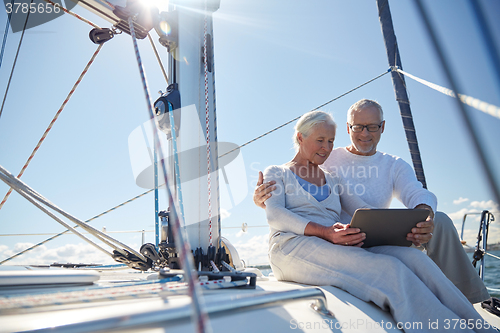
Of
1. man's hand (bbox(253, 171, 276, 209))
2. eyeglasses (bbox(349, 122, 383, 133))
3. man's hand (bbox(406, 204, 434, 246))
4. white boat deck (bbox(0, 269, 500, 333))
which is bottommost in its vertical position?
white boat deck (bbox(0, 269, 500, 333))

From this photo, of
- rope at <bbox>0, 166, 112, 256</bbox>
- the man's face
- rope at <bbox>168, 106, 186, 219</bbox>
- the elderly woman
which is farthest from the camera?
the man's face

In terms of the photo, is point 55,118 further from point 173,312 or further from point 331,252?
point 173,312

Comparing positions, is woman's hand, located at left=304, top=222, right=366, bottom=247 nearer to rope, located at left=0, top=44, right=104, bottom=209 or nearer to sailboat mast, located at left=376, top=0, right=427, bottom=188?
rope, located at left=0, top=44, right=104, bottom=209

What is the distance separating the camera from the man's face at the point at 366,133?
173cm

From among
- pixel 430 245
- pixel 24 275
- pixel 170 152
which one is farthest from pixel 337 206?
pixel 24 275

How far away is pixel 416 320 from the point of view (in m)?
0.81

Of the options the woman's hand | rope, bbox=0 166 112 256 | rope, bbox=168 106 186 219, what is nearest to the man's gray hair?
the woman's hand

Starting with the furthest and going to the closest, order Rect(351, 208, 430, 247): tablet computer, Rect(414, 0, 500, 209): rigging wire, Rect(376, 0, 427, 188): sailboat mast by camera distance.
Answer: Rect(376, 0, 427, 188): sailboat mast, Rect(351, 208, 430, 247): tablet computer, Rect(414, 0, 500, 209): rigging wire

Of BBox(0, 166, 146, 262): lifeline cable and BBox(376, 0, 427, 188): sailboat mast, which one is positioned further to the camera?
BBox(376, 0, 427, 188): sailboat mast

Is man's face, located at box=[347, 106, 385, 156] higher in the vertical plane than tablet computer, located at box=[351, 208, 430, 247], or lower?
higher

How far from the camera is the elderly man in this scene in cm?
139

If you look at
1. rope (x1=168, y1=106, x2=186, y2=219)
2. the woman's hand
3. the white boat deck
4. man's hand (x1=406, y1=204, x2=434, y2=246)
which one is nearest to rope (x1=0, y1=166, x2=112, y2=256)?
rope (x1=168, y1=106, x2=186, y2=219)

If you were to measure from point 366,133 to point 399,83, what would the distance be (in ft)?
4.29

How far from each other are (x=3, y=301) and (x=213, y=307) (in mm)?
Result: 386
